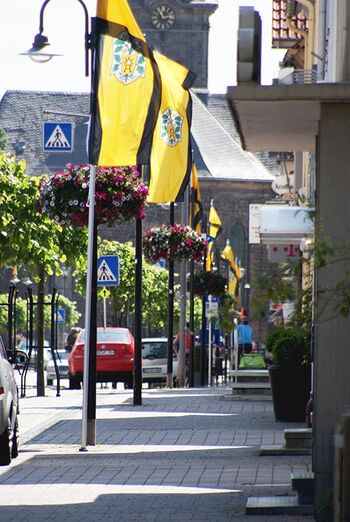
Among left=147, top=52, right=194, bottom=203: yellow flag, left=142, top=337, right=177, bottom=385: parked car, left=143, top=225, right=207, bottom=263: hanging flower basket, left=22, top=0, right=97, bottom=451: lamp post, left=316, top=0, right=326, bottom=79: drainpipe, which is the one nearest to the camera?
left=22, top=0, right=97, bottom=451: lamp post

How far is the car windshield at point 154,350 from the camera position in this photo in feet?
145

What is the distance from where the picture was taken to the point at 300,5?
3369 cm

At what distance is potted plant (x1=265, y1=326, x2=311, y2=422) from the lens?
20.1 metres

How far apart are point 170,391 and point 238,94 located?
21958mm

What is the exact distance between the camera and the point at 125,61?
1723 centimetres

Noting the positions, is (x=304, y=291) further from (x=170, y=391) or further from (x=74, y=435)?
(x=170, y=391)

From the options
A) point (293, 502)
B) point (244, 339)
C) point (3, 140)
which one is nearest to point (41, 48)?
point (293, 502)

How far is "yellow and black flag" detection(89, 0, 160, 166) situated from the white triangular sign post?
6.36 m

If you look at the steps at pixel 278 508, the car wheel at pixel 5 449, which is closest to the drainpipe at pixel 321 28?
the car wheel at pixel 5 449

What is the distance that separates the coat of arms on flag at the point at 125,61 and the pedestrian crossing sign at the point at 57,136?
21.1ft

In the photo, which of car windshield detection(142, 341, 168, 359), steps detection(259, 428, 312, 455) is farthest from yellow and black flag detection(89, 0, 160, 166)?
car windshield detection(142, 341, 168, 359)

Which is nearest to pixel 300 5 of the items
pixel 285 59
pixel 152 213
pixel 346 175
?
pixel 285 59

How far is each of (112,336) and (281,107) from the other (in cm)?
2683

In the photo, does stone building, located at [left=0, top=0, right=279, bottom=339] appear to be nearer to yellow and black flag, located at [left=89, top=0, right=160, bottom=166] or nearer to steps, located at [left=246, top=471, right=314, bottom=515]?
yellow and black flag, located at [left=89, top=0, right=160, bottom=166]
